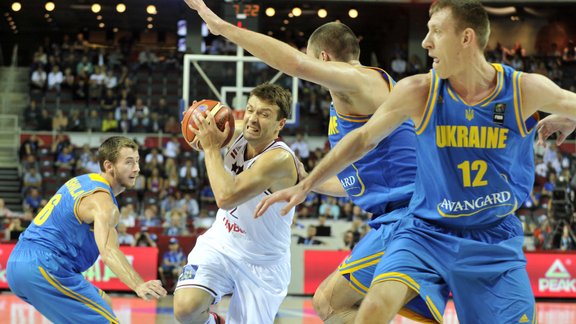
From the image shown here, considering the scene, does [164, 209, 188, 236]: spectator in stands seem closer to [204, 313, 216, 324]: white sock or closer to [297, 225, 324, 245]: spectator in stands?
[297, 225, 324, 245]: spectator in stands

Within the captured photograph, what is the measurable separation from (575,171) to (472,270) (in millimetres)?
15697

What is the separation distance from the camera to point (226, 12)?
14.9 m

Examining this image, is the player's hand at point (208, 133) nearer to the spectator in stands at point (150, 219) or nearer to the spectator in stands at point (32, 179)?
the spectator in stands at point (150, 219)

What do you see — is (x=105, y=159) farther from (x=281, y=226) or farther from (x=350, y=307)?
(x=350, y=307)

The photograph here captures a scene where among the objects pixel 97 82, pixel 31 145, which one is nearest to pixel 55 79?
pixel 97 82

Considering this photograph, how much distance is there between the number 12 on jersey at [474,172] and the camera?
401 cm

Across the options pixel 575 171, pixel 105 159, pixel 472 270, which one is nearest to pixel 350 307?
pixel 472 270

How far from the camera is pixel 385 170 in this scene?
16.2 ft

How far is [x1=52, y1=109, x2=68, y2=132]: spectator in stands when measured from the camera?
67.1ft

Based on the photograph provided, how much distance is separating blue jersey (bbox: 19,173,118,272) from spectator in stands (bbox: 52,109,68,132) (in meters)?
15.0

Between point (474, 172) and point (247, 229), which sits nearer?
point (474, 172)

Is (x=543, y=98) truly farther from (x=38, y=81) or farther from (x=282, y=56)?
(x=38, y=81)

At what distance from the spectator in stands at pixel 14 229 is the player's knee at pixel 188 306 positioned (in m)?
10.1

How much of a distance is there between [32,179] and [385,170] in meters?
15.1
